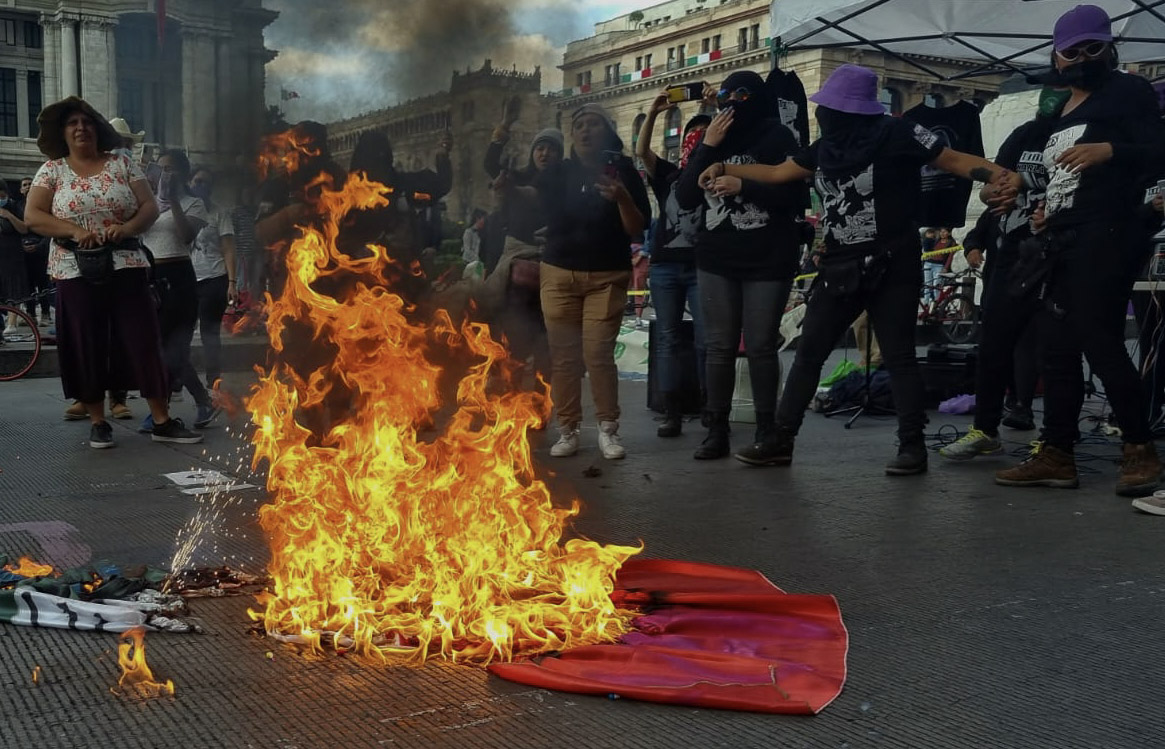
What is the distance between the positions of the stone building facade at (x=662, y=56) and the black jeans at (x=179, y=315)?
335cm

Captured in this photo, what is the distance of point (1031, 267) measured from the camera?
5488mm

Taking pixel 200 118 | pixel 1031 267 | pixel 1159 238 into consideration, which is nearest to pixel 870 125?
pixel 1031 267

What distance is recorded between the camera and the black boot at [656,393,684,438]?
285 inches

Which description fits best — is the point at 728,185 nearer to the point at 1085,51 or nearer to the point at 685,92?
the point at 685,92

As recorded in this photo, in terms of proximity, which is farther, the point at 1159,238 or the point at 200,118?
the point at 1159,238

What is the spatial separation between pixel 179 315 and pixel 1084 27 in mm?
5964

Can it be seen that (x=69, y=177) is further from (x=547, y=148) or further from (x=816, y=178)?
(x=816, y=178)

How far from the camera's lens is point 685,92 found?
6.22 metres

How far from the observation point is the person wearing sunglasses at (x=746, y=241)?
6004 mm

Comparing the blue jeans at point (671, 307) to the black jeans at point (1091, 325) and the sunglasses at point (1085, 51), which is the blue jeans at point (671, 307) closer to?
the black jeans at point (1091, 325)

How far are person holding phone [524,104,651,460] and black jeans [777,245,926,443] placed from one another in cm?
107

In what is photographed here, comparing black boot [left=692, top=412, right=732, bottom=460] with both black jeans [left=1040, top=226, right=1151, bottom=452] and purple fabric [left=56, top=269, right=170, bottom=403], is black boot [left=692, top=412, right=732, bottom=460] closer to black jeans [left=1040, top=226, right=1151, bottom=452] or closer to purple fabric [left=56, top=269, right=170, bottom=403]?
black jeans [left=1040, top=226, right=1151, bottom=452]

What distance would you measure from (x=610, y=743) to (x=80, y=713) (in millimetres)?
1280

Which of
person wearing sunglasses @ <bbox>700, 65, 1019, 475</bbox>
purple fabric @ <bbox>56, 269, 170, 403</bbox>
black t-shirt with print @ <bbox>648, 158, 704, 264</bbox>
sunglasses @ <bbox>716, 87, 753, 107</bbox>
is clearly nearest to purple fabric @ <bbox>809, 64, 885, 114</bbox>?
person wearing sunglasses @ <bbox>700, 65, 1019, 475</bbox>
